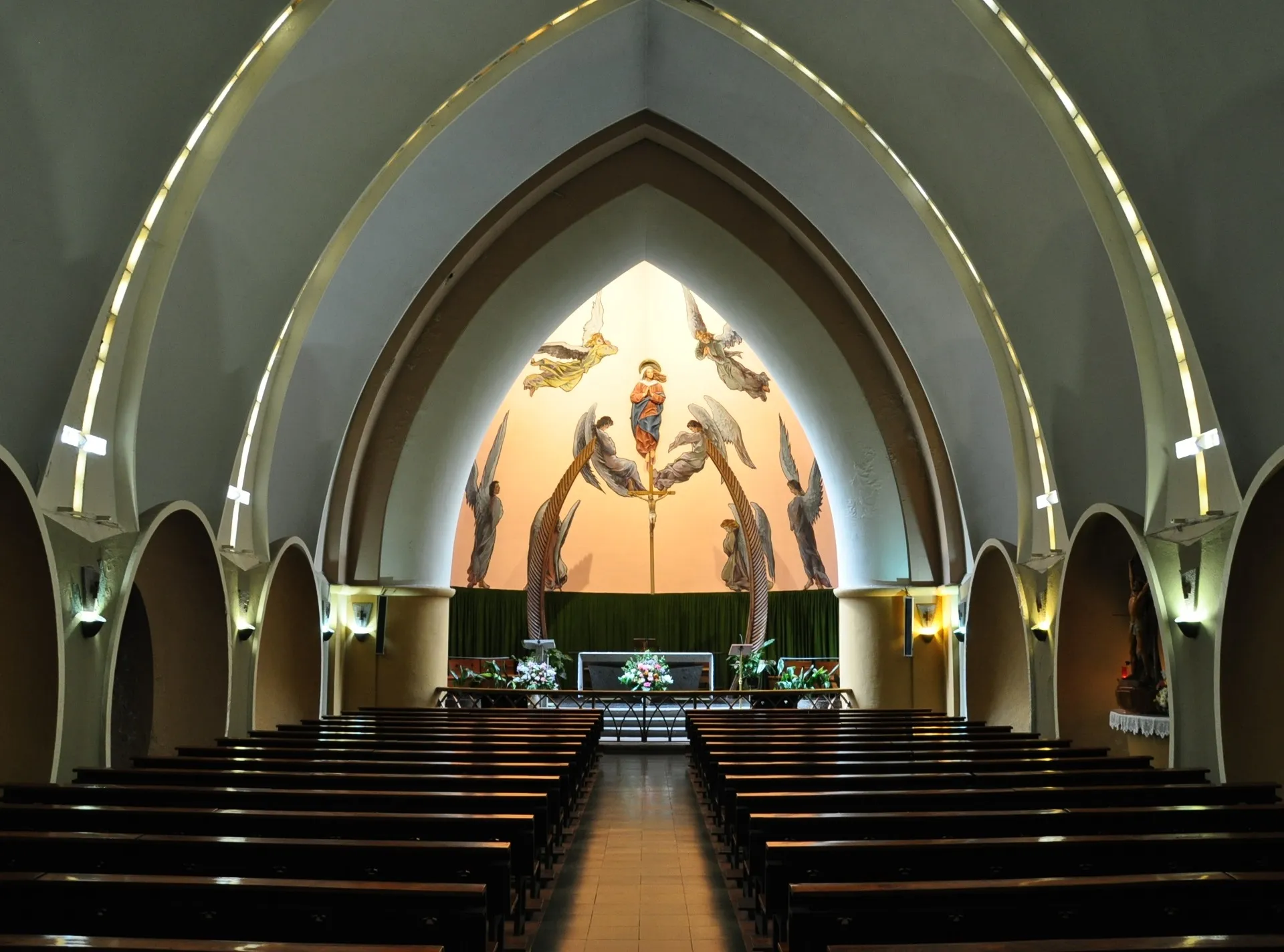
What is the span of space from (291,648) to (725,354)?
1178 cm

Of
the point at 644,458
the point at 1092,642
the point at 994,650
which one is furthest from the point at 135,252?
the point at 644,458

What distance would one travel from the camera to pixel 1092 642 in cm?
1052

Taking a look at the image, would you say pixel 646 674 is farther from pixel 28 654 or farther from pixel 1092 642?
pixel 28 654

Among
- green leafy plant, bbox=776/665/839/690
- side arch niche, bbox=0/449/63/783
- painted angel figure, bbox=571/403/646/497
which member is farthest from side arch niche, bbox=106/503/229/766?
painted angel figure, bbox=571/403/646/497

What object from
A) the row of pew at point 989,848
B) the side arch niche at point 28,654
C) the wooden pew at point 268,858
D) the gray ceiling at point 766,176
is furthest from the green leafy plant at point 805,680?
the wooden pew at point 268,858

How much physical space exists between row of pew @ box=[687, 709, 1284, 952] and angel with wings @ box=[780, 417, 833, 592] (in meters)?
13.0

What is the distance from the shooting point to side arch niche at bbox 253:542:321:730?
41.6ft

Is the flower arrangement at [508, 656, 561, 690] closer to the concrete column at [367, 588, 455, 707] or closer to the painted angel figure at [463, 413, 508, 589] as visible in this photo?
the concrete column at [367, 588, 455, 707]

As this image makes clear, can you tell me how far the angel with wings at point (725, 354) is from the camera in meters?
21.9

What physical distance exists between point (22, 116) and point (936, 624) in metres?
11.5

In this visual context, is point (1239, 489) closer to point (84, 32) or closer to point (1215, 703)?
point (1215, 703)

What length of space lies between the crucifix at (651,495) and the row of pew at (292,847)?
48.2ft

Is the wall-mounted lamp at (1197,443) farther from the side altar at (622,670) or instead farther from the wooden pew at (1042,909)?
the side altar at (622,670)

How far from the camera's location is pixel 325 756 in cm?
775
